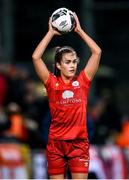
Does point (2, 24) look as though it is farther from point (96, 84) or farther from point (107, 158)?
point (107, 158)

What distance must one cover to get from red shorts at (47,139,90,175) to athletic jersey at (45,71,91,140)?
7cm

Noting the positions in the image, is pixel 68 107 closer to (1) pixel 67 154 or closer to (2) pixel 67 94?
(2) pixel 67 94

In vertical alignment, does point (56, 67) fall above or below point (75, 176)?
above

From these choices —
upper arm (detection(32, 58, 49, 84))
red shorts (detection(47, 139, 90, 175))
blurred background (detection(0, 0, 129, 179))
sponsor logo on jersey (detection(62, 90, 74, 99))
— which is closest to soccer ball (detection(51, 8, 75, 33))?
upper arm (detection(32, 58, 49, 84))

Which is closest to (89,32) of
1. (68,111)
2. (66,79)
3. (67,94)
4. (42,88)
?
(42,88)

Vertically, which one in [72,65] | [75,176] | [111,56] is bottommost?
[75,176]

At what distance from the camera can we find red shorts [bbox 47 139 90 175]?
1139 centimetres

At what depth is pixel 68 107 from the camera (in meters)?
11.4

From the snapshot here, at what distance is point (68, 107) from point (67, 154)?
50 cm

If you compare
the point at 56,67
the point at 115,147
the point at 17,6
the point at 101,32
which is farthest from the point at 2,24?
the point at 56,67

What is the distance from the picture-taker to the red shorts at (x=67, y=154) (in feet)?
37.4

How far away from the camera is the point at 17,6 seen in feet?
64.3

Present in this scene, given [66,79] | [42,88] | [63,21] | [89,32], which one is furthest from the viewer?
[89,32]

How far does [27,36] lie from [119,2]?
178cm
